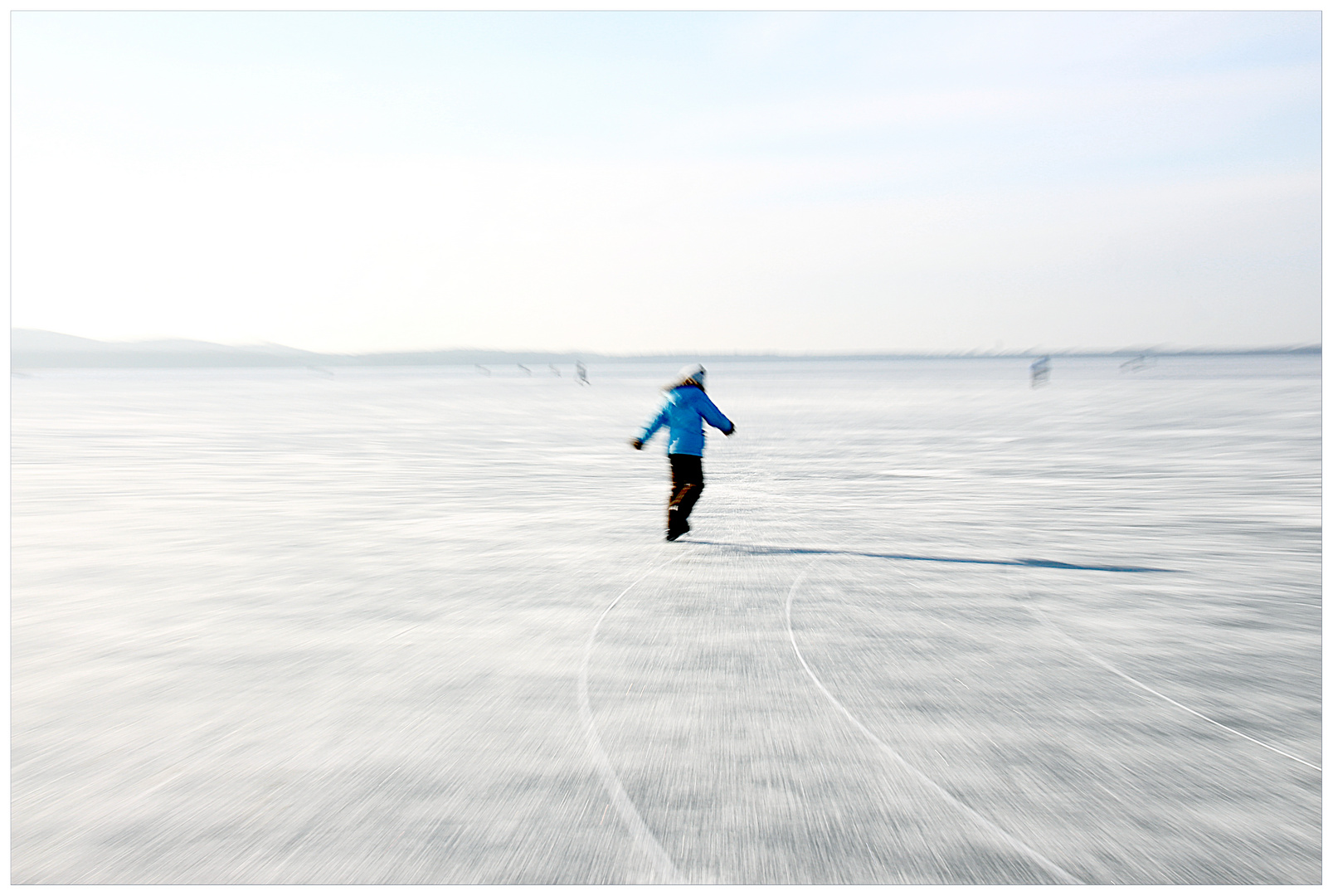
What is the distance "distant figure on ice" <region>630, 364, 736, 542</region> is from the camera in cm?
854

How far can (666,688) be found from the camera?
4398mm

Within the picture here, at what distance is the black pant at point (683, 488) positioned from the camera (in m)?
8.37

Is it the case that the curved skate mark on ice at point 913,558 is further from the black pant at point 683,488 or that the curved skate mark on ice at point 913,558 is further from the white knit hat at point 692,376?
the white knit hat at point 692,376

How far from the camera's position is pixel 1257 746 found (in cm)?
373

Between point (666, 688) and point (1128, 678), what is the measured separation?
2.22 meters

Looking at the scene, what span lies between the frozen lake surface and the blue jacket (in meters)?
0.90

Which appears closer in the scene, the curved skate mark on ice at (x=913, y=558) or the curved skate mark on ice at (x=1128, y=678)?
the curved skate mark on ice at (x=1128, y=678)

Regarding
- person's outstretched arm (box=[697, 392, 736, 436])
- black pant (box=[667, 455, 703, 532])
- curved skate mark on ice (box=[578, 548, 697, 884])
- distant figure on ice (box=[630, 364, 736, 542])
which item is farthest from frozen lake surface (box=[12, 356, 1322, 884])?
person's outstretched arm (box=[697, 392, 736, 436])

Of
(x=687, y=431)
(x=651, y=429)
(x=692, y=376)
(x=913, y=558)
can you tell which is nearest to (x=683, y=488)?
(x=687, y=431)

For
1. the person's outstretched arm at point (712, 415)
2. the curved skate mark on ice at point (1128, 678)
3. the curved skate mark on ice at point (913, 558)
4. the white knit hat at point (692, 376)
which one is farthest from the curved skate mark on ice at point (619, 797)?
the white knit hat at point (692, 376)

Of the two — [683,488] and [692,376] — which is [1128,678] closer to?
[683,488]

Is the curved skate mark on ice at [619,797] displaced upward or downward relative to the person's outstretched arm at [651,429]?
downward

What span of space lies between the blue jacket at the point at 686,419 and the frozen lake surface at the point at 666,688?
90cm

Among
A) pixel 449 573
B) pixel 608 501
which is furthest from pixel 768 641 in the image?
pixel 608 501
